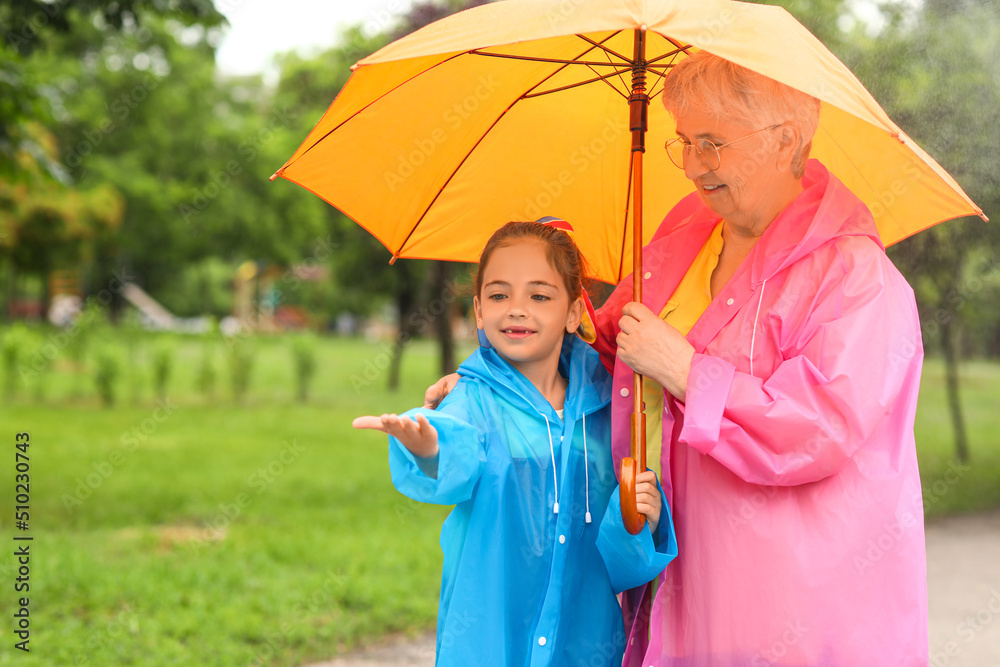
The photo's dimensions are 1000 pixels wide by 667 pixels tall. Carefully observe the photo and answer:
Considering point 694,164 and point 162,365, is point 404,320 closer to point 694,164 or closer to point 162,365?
point 162,365

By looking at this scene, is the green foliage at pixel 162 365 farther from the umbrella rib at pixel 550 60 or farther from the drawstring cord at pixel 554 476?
the drawstring cord at pixel 554 476

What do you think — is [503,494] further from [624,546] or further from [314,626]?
[314,626]

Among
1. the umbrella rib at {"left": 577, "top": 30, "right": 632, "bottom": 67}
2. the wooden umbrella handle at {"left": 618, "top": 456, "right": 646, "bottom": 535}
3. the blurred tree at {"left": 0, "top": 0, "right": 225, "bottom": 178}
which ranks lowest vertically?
the wooden umbrella handle at {"left": 618, "top": 456, "right": 646, "bottom": 535}

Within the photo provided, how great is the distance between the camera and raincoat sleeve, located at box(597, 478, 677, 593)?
2.31m

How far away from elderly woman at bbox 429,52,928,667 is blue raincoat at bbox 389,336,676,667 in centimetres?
12

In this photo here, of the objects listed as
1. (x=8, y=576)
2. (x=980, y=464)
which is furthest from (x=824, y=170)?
(x=980, y=464)

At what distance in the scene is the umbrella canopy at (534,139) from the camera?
81.5 inches

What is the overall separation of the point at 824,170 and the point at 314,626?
404 cm

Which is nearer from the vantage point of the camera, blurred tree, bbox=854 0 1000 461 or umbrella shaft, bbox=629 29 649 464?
umbrella shaft, bbox=629 29 649 464

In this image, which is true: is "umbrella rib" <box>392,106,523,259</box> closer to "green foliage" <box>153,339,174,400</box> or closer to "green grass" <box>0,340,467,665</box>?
"green grass" <box>0,340,467,665</box>

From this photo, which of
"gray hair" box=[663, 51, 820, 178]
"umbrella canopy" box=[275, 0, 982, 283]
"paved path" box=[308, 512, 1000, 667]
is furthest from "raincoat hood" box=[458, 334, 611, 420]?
"paved path" box=[308, 512, 1000, 667]

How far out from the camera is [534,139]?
3049mm

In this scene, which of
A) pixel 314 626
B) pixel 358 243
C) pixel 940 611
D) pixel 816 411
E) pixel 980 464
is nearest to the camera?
pixel 816 411

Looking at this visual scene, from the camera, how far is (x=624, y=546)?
7.64 feet
